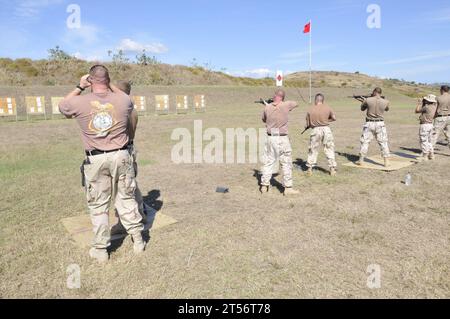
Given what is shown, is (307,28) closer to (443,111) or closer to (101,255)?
(443,111)

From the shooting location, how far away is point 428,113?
9406 mm

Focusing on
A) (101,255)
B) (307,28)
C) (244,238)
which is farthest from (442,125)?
(307,28)

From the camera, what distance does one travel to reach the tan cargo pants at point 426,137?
9477 millimetres

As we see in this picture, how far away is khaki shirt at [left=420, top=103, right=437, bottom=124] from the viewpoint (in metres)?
9.36

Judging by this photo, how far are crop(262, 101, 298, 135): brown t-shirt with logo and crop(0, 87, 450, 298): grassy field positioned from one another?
135cm

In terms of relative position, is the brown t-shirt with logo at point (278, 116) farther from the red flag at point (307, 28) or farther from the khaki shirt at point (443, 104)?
the red flag at point (307, 28)

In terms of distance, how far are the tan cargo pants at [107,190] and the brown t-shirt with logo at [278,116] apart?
3.26 m

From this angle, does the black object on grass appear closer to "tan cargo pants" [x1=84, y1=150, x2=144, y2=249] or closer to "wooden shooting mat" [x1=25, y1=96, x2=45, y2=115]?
"tan cargo pants" [x1=84, y1=150, x2=144, y2=249]

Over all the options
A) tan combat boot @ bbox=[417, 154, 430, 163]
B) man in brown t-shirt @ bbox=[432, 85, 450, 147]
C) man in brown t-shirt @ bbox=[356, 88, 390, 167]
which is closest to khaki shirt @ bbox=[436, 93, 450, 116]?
man in brown t-shirt @ bbox=[432, 85, 450, 147]
